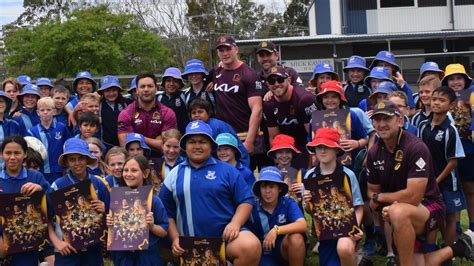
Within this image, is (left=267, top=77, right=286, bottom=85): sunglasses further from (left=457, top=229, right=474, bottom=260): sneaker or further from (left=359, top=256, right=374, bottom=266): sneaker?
(left=457, top=229, right=474, bottom=260): sneaker

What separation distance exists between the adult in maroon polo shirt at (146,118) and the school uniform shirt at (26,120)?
150 centimetres

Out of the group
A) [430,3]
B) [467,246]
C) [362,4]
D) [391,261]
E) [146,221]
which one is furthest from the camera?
[362,4]

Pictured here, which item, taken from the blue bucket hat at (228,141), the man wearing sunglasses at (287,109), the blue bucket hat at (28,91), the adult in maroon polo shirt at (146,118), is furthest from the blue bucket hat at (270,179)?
the blue bucket hat at (28,91)

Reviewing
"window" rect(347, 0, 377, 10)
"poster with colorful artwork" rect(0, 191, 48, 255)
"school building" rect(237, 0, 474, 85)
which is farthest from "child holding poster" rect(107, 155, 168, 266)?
"window" rect(347, 0, 377, 10)

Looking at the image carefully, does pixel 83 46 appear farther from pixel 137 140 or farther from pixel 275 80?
pixel 275 80

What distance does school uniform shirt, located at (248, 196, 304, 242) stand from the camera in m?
6.23

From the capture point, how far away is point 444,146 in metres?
6.75

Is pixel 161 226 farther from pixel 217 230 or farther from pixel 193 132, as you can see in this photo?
pixel 193 132

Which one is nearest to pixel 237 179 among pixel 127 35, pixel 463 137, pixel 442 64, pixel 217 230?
pixel 217 230

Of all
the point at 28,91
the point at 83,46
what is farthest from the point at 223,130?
the point at 83,46

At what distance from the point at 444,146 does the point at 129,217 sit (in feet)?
11.4

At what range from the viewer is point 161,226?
19.3 ft

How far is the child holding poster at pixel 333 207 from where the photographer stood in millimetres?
6023

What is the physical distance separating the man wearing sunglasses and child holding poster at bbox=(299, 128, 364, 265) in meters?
1.30
